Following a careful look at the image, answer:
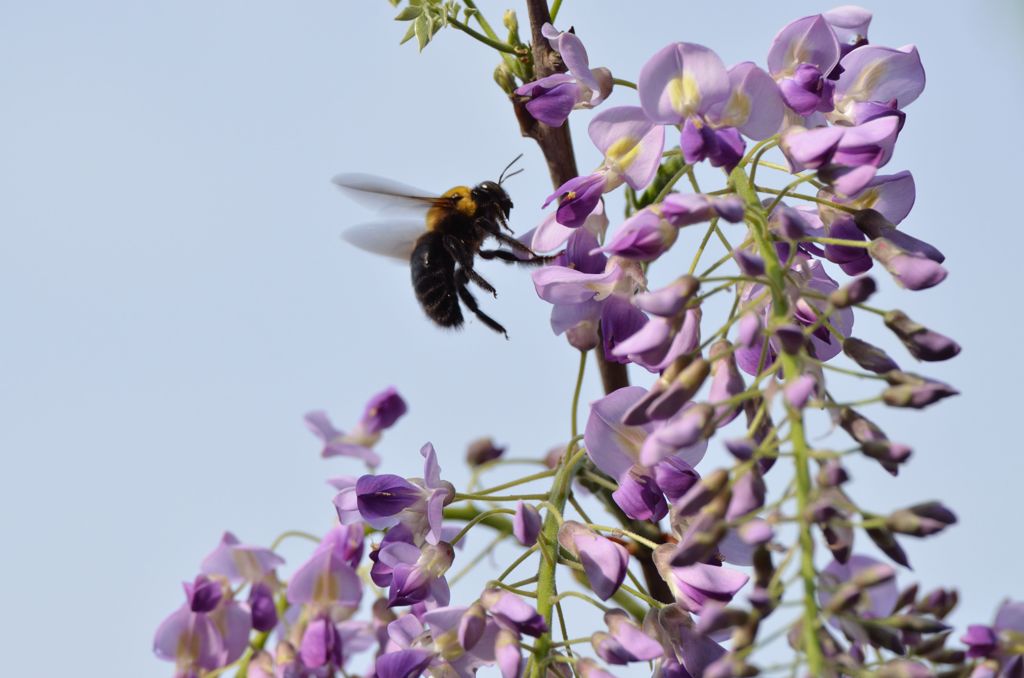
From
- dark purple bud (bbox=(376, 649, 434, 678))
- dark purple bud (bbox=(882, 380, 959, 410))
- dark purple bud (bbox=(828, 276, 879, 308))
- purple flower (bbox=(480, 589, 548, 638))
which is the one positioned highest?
dark purple bud (bbox=(828, 276, 879, 308))

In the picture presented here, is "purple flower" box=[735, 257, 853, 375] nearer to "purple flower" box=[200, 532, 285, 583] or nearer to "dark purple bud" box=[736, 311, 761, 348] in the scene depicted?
"dark purple bud" box=[736, 311, 761, 348]

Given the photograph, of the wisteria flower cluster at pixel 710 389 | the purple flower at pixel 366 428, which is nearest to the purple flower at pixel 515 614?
the wisteria flower cluster at pixel 710 389

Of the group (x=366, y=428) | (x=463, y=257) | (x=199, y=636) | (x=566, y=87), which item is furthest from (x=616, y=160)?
(x=366, y=428)

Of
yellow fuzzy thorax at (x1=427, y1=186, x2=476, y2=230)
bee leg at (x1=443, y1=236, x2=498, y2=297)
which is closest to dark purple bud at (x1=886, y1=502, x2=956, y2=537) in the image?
bee leg at (x1=443, y1=236, x2=498, y2=297)

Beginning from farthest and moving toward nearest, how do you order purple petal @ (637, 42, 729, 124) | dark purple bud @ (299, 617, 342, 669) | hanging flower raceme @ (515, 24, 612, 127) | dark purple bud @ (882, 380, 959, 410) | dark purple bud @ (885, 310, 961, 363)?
dark purple bud @ (299, 617, 342, 669)
hanging flower raceme @ (515, 24, 612, 127)
purple petal @ (637, 42, 729, 124)
dark purple bud @ (885, 310, 961, 363)
dark purple bud @ (882, 380, 959, 410)

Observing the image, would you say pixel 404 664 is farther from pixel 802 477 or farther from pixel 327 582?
pixel 327 582

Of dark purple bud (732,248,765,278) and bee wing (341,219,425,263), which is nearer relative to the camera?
dark purple bud (732,248,765,278)

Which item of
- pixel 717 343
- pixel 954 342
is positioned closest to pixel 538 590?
pixel 717 343

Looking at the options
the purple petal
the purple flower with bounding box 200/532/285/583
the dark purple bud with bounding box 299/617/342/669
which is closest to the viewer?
the purple petal
